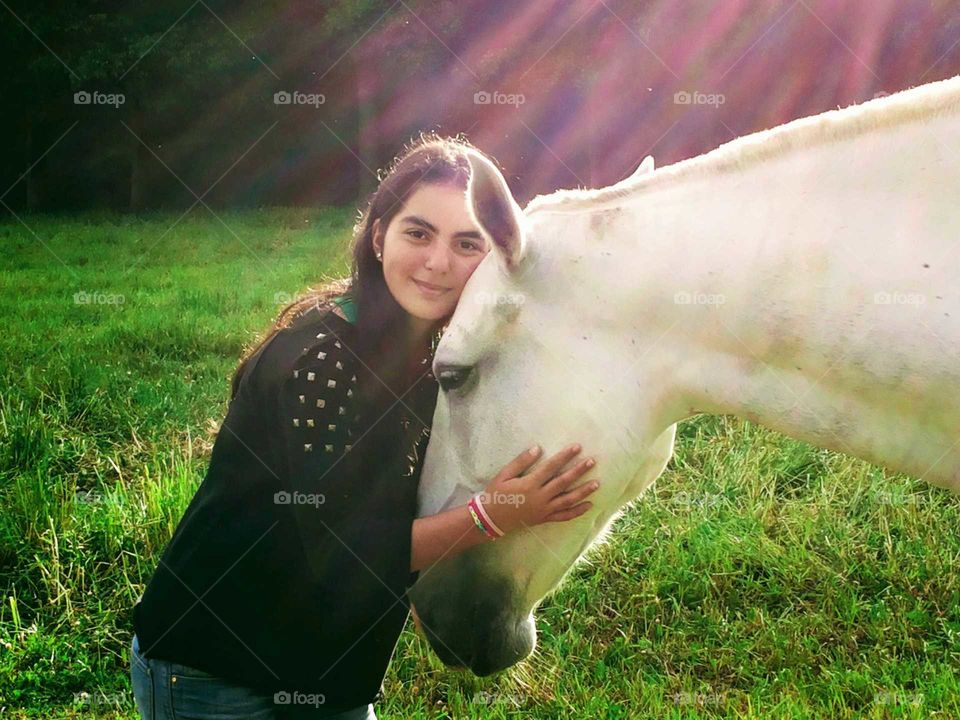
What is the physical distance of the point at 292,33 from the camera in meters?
12.6

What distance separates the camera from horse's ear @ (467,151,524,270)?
188 cm

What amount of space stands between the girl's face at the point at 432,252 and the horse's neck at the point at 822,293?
52 cm

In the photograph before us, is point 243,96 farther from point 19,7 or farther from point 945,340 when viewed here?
point 945,340

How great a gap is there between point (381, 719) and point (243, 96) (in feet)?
38.4

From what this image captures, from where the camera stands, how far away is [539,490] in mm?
2045
